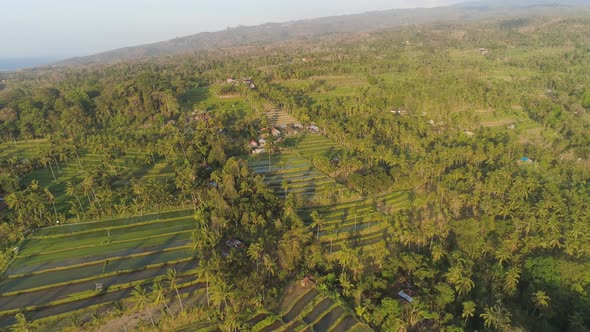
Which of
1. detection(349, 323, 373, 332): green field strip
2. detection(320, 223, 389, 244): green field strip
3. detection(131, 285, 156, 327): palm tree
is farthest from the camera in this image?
detection(320, 223, 389, 244): green field strip

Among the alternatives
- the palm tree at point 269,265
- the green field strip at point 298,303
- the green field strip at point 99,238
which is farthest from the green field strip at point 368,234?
the green field strip at point 99,238

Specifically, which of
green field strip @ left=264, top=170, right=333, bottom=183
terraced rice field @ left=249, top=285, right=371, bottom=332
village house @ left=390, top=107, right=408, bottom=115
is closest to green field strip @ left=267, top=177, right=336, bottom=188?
green field strip @ left=264, top=170, right=333, bottom=183

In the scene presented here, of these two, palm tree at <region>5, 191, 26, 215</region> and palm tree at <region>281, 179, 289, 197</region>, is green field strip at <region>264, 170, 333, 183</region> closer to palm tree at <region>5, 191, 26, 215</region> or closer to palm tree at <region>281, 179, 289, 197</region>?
palm tree at <region>281, 179, 289, 197</region>

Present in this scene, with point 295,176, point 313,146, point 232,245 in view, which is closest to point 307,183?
point 295,176

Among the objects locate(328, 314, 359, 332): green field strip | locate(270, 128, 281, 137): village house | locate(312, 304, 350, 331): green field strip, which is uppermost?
locate(270, 128, 281, 137): village house

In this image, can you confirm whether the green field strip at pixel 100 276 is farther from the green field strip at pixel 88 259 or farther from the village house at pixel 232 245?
the village house at pixel 232 245

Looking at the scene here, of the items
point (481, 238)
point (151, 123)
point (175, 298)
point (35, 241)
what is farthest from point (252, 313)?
point (151, 123)
